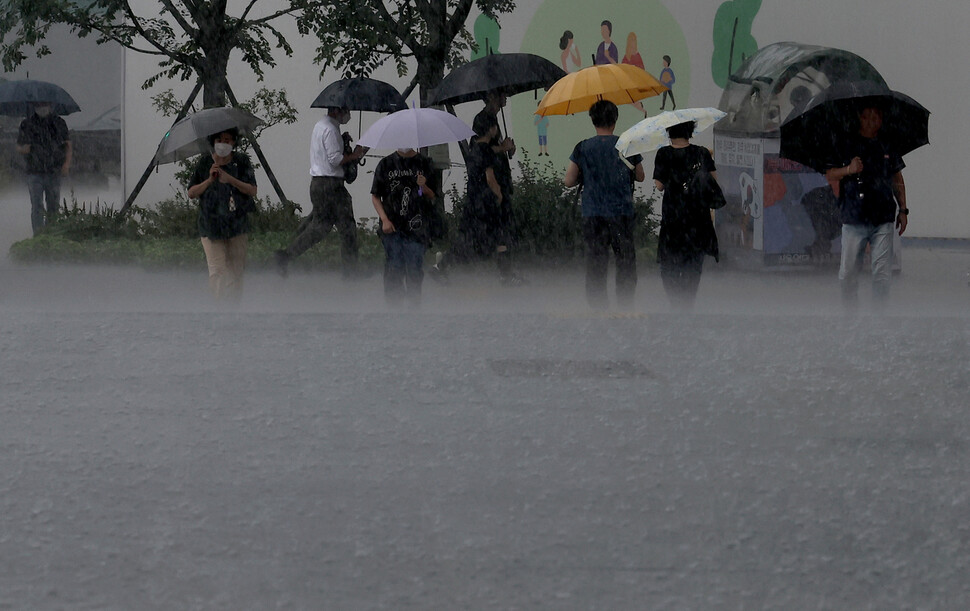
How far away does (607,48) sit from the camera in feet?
59.3

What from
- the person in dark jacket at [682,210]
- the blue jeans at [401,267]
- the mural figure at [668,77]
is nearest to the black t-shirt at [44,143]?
the mural figure at [668,77]

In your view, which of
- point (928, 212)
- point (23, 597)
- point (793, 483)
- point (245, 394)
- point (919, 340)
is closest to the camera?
point (23, 597)

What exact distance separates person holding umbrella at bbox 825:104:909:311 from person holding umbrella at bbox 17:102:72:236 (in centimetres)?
1045

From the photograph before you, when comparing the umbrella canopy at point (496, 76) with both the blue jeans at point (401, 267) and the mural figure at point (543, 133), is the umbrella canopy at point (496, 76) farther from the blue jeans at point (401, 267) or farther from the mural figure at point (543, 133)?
the mural figure at point (543, 133)

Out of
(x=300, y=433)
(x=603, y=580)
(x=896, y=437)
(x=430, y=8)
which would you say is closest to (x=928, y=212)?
(x=430, y=8)

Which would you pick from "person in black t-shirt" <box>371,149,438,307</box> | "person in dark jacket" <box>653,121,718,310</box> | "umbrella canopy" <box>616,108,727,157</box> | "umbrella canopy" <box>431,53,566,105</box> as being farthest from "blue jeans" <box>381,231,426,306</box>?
"umbrella canopy" <box>431,53,566,105</box>

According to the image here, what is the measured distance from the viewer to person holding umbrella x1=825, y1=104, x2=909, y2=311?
948cm

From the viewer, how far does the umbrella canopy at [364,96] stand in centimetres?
1398

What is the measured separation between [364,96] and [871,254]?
6103 millimetres

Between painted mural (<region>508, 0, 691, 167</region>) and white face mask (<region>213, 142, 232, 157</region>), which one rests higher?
painted mural (<region>508, 0, 691, 167</region>)

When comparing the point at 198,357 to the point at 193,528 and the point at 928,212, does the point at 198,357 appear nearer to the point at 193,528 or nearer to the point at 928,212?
the point at 193,528

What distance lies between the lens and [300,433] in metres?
6.15

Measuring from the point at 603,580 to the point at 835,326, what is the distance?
5.06 metres

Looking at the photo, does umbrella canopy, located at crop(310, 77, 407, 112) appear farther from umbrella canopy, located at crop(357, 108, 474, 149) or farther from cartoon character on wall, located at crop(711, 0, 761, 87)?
cartoon character on wall, located at crop(711, 0, 761, 87)
